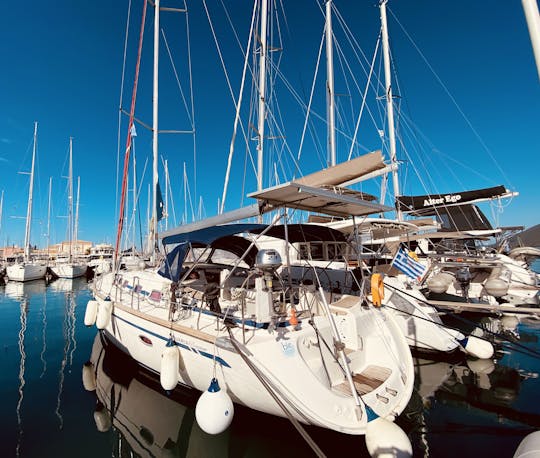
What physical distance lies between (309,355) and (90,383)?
567cm

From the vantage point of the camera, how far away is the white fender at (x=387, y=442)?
318 centimetres

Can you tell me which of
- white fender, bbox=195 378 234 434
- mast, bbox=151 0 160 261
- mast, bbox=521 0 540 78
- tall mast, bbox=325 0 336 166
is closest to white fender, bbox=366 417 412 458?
white fender, bbox=195 378 234 434

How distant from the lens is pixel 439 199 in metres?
13.9

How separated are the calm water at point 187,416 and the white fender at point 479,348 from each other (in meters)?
0.24

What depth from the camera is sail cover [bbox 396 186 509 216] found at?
498 inches

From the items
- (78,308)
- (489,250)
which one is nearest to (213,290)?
(78,308)

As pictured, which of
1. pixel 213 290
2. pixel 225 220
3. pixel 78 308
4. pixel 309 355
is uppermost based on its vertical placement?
pixel 225 220

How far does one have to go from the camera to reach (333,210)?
224 inches

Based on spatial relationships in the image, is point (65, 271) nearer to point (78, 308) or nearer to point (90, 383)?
point (78, 308)

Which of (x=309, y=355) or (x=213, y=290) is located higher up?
(x=213, y=290)

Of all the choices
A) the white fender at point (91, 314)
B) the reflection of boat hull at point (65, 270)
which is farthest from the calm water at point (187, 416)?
the reflection of boat hull at point (65, 270)

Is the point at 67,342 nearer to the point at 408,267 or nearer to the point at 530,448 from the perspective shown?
the point at 408,267

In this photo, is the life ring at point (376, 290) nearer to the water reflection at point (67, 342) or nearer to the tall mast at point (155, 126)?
the water reflection at point (67, 342)

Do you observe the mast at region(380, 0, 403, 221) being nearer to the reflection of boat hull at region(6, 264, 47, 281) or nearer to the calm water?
the calm water
